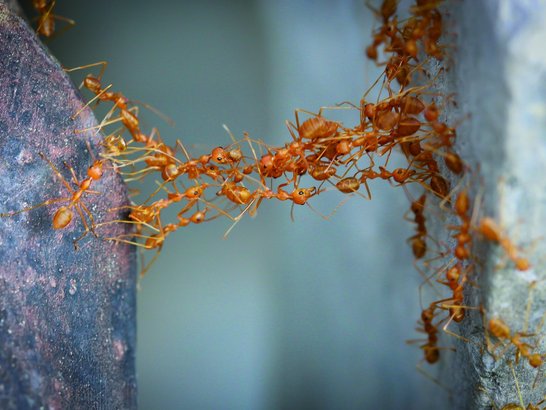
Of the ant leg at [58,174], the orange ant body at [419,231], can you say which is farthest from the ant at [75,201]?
the orange ant body at [419,231]

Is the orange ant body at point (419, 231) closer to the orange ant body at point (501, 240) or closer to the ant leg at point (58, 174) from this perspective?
the orange ant body at point (501, 240)

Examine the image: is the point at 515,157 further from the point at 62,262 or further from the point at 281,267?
the point at 281,267

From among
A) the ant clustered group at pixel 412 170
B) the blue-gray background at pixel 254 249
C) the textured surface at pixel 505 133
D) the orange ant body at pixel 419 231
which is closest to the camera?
the textured surface at pixel 505 133

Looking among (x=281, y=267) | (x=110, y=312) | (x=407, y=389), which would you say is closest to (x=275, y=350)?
(x=281, y=267)

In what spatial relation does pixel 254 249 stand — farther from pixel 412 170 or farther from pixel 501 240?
pixel 501 240

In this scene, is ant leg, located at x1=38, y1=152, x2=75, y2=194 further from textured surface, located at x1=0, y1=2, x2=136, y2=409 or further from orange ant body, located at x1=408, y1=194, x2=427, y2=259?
orange ant body, located at x1=408, y1=194, x2=427, y2=259

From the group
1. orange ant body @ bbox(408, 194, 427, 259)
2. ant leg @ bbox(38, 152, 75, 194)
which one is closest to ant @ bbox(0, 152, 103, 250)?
ant leg @ bbox(38, 152, 75, 194)
